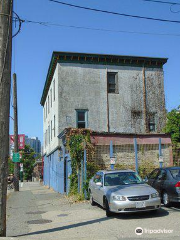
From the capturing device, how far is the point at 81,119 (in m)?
25.3

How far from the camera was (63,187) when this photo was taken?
20.8 m

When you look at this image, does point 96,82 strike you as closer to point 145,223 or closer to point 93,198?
point 93,198

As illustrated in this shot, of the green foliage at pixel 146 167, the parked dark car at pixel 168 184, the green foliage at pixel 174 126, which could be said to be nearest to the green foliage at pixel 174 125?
the green foliage at pixel 174 126

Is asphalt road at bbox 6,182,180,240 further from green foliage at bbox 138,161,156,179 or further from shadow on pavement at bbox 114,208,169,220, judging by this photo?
green foliage at bbox 138,161,156,179

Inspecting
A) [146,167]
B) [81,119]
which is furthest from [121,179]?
[81,119]

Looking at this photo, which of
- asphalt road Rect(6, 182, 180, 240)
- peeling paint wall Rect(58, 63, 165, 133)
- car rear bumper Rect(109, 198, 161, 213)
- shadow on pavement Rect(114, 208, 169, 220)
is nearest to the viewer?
asphalt road Rect(6, 182, 180, 240)

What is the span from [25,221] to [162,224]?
15.2 feet

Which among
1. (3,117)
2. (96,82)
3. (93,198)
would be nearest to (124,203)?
(93,198)

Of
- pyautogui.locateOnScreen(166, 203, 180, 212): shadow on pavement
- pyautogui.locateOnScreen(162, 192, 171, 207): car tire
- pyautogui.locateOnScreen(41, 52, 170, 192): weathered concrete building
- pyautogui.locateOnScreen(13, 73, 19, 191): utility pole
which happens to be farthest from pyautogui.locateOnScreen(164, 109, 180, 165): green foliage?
pyautogui.locateOnScreen(13, 73, 19, 191): utility pole

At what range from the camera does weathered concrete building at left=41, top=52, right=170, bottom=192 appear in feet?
81.9

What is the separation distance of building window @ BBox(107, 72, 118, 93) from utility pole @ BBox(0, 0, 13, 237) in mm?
18069

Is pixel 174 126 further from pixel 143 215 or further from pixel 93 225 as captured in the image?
pixel 93 225

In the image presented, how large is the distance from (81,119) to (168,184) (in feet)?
46.7

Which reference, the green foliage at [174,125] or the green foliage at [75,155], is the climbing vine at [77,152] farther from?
the green foliage at [174,125]
